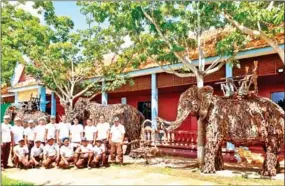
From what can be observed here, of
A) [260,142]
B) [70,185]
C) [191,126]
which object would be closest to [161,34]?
[260,142]

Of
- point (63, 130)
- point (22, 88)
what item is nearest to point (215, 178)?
point (63, 130)

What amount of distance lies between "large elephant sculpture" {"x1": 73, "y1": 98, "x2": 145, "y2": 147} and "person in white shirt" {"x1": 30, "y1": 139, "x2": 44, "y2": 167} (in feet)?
8.33

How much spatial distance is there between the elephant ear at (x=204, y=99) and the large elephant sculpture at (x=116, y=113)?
3695 mm

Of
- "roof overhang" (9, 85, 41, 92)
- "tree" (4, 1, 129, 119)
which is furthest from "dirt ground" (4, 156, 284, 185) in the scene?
"roof overhang" (9, 85, 41, 92)

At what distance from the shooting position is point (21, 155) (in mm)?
8977

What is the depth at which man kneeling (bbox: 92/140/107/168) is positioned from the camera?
29.2 feet

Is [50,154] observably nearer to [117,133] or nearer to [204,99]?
[117,133]

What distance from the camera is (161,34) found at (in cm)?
851

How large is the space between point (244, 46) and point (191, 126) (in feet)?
14.4

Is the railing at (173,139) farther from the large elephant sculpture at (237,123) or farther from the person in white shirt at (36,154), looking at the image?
the person in white shirt at (36,154)

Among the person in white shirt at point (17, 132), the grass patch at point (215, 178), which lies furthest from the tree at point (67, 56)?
the grass patch at point (215, 178)

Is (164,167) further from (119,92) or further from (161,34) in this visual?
(119,92)

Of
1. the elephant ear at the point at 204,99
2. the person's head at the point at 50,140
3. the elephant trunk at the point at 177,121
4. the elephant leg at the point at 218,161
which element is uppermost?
the elephant ear at the point at 204,99

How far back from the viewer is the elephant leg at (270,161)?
712 cm
